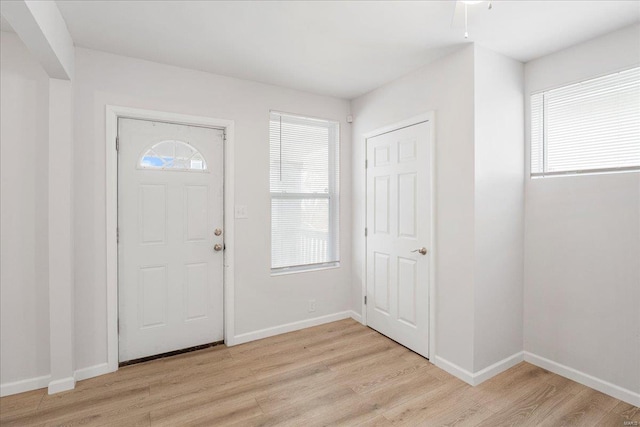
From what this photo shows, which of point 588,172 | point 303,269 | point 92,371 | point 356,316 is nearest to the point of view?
point 588,172

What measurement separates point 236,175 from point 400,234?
5.49 ft

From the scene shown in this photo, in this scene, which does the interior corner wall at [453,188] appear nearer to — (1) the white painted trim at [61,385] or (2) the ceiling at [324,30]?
(2) the ceiling at [324,30]

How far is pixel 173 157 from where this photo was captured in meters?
2.76

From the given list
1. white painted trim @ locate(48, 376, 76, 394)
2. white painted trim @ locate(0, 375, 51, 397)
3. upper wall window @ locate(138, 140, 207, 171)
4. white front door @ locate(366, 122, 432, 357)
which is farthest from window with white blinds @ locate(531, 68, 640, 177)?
white painted trim @ locate(0, 375, 51, 397)

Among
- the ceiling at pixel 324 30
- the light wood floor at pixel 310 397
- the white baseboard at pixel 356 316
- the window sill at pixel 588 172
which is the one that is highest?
the ceiling at pixel 324 30

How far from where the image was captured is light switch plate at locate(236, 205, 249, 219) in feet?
9.81

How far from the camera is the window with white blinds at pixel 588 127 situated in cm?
210

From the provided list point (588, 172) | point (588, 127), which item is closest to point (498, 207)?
point (588, 172)

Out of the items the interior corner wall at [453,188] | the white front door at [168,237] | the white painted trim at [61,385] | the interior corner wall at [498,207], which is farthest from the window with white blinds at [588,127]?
the white painted trim at [61,385]

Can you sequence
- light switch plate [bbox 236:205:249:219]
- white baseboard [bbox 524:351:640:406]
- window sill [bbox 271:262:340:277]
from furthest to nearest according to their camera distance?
window sill [bbox 271:262:340:277] < light switch plate [bbox 236:205:249:219] < white baseboard [bbox 524:351:640:406]

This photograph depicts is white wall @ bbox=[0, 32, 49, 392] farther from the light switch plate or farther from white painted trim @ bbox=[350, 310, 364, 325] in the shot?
white painted trim @ bbox=[350, 310, 364, 325]

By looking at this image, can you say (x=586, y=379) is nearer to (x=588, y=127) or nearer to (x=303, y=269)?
(x=588, y=127)

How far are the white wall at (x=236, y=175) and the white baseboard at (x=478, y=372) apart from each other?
134 cm

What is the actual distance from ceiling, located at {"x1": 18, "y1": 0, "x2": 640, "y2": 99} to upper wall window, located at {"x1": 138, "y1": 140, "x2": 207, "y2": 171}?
2.30 ft
